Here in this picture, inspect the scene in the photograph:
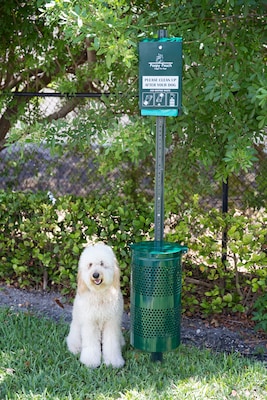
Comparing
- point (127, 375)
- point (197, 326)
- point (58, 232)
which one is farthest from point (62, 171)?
point (127, 375)

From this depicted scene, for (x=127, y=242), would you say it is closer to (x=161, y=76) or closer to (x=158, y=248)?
(x=158, y=248)

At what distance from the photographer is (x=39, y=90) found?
257 inches

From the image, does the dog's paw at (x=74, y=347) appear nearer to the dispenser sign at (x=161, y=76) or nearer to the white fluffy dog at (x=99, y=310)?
the white fluffy dog at (x=99, y=310)

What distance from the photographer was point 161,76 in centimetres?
352

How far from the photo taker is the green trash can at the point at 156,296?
3670 mm

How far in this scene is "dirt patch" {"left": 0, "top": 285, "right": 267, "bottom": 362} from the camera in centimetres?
429

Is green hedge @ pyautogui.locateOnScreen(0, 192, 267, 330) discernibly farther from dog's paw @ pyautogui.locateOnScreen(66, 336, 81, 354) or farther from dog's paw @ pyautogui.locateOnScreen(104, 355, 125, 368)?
dog's paw @ pyautogui.locateOnScreen(104, 355, 125, 368)

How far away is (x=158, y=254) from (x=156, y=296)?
11.0 inches

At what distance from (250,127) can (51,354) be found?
207cm

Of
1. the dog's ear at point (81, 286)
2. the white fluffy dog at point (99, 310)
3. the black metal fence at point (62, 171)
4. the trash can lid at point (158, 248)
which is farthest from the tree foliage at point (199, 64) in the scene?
the black metal fence at point (62, 171)

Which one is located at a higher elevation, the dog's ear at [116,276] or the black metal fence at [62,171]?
the black metal fence at [62,171]

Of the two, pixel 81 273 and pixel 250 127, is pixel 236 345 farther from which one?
pixel 250 127

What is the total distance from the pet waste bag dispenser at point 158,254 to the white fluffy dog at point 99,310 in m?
0.13

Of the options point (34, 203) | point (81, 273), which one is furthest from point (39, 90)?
point (81, 273)
